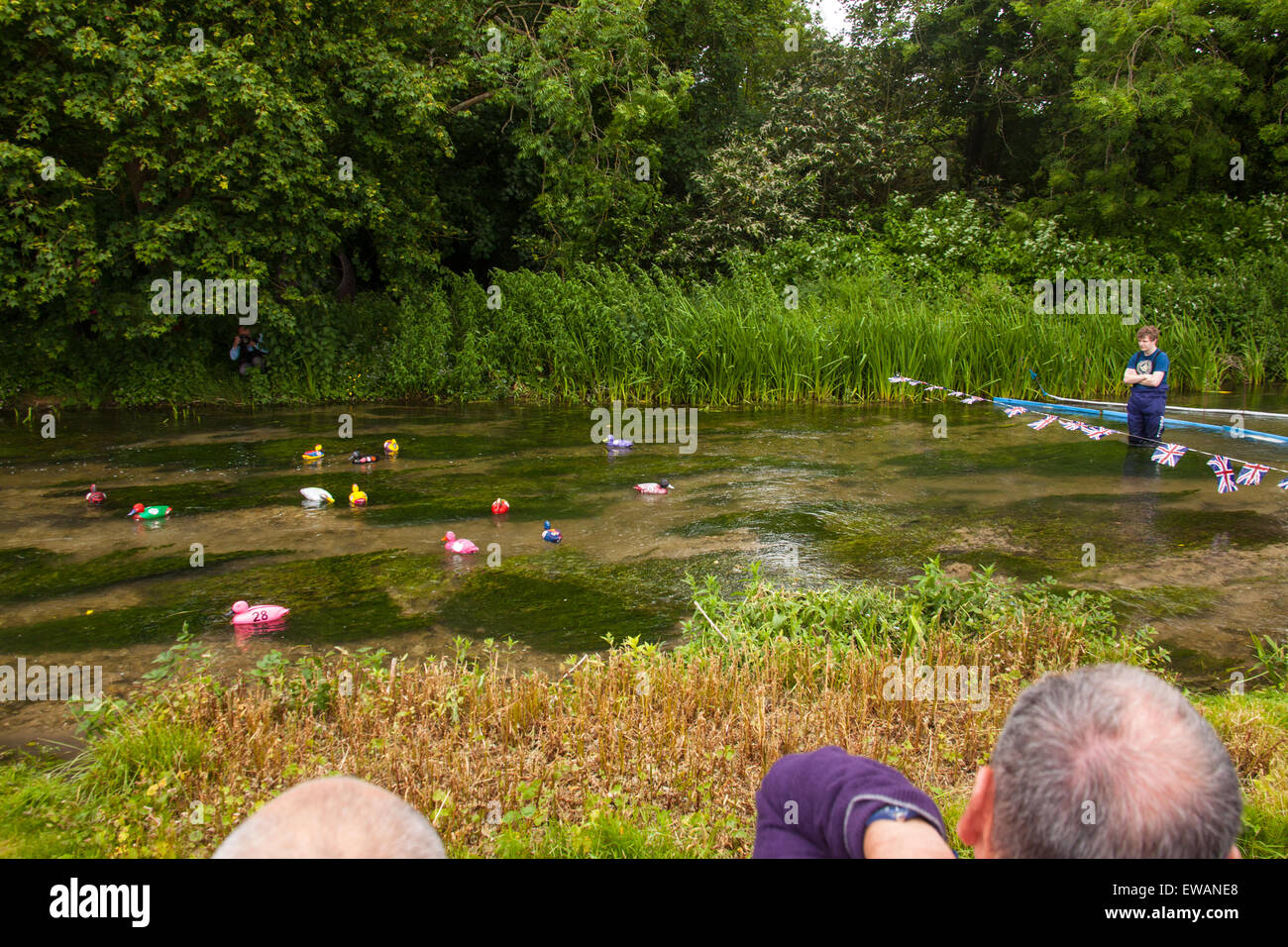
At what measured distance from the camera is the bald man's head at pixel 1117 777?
1361 mm

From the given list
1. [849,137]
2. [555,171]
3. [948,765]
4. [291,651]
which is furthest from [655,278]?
[948,765]

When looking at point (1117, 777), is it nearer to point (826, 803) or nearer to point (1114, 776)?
point (1114, 776)

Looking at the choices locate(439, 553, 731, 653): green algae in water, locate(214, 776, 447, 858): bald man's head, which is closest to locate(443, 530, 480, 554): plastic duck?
locate(439, 553, 731, 653): green algae in water

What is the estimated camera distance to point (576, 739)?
4.29 metres

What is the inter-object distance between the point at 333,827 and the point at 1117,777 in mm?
1125

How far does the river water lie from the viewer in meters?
6.34

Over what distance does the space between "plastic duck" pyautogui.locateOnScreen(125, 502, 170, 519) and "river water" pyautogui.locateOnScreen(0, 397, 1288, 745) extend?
0.16 meters

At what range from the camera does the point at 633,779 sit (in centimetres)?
409

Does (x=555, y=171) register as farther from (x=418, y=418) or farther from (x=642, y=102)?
(x=418, y=418)

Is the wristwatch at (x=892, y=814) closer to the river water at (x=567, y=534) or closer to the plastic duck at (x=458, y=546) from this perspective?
the river water at (x=567, y=534)

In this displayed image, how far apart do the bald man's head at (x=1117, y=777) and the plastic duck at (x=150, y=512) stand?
9.45 meters

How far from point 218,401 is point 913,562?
14.7 m

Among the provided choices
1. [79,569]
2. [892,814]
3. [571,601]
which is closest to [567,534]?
[571,601]

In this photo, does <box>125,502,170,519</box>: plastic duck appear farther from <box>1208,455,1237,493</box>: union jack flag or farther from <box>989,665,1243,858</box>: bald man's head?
<box>1208,455,1237,493</box>: union jack flag
